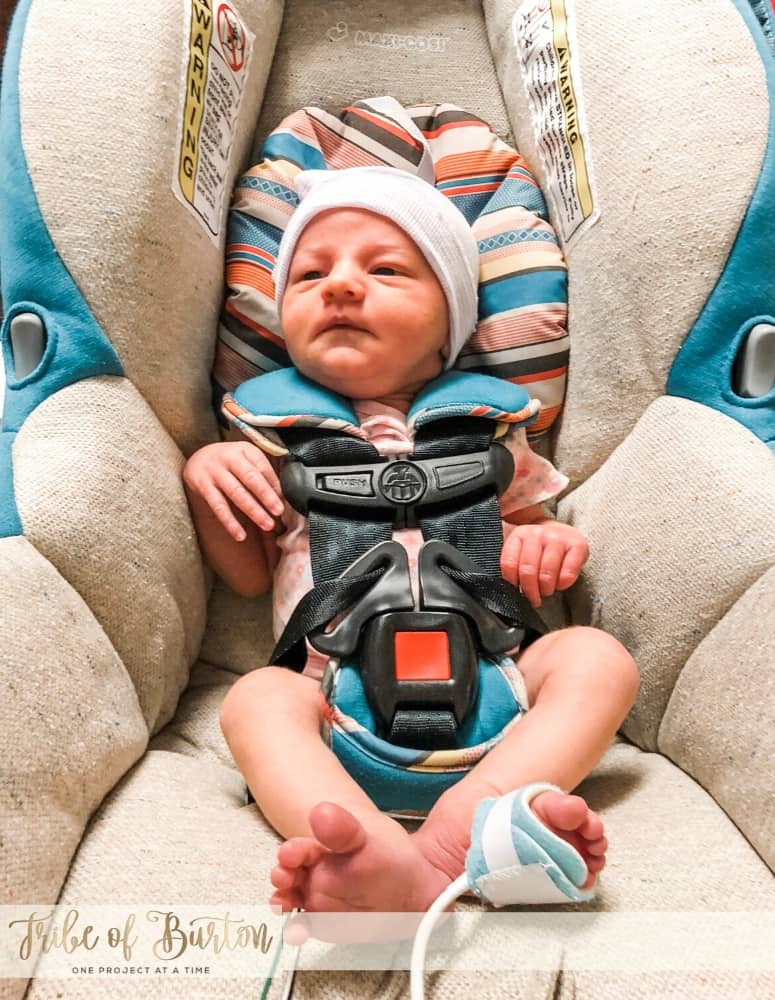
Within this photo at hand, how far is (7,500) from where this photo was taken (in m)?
0.86

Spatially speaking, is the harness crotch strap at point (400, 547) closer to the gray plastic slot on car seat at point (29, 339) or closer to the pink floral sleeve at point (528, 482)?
the pink floral sleeve at point (528, 482)

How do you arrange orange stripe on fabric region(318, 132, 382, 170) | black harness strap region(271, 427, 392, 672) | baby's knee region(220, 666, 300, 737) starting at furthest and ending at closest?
orange stripe on fabric region(318, 132, 382, 170)
black harness strap region(271, 427, 392, 672)
baby's knee region(220, 666, 300, 737)

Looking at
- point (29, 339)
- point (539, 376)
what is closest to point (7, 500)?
point (29, 339)

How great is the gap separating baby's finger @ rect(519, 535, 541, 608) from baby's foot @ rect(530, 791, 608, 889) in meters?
0.36

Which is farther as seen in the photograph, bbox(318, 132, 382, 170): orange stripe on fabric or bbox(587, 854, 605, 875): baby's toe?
bbox(318, 132, 382, 170): orange stripe on fabric

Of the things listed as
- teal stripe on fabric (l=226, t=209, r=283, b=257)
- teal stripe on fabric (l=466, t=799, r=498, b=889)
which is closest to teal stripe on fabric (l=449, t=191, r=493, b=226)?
teal stripe on fabric (l=226, t=209, r=283, b=257)

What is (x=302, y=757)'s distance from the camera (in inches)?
30.7

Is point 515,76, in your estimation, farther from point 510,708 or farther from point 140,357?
point 510,708

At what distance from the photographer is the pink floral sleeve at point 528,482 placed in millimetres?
1104

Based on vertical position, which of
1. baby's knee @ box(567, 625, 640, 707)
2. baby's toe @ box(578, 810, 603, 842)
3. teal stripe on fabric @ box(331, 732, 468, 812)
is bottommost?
teal stripe on fabric @ box(331, 732, 468, 812)

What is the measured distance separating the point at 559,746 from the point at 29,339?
2.28 ft

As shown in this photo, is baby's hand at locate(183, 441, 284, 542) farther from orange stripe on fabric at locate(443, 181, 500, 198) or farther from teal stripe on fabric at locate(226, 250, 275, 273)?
orange stripe on fabric at locate(443, 181, 500, 198)

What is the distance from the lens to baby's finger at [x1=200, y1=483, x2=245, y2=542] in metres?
1.00

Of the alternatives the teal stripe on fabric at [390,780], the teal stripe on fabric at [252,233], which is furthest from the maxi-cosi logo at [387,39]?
the teal stripe on fabric at [390,780]
